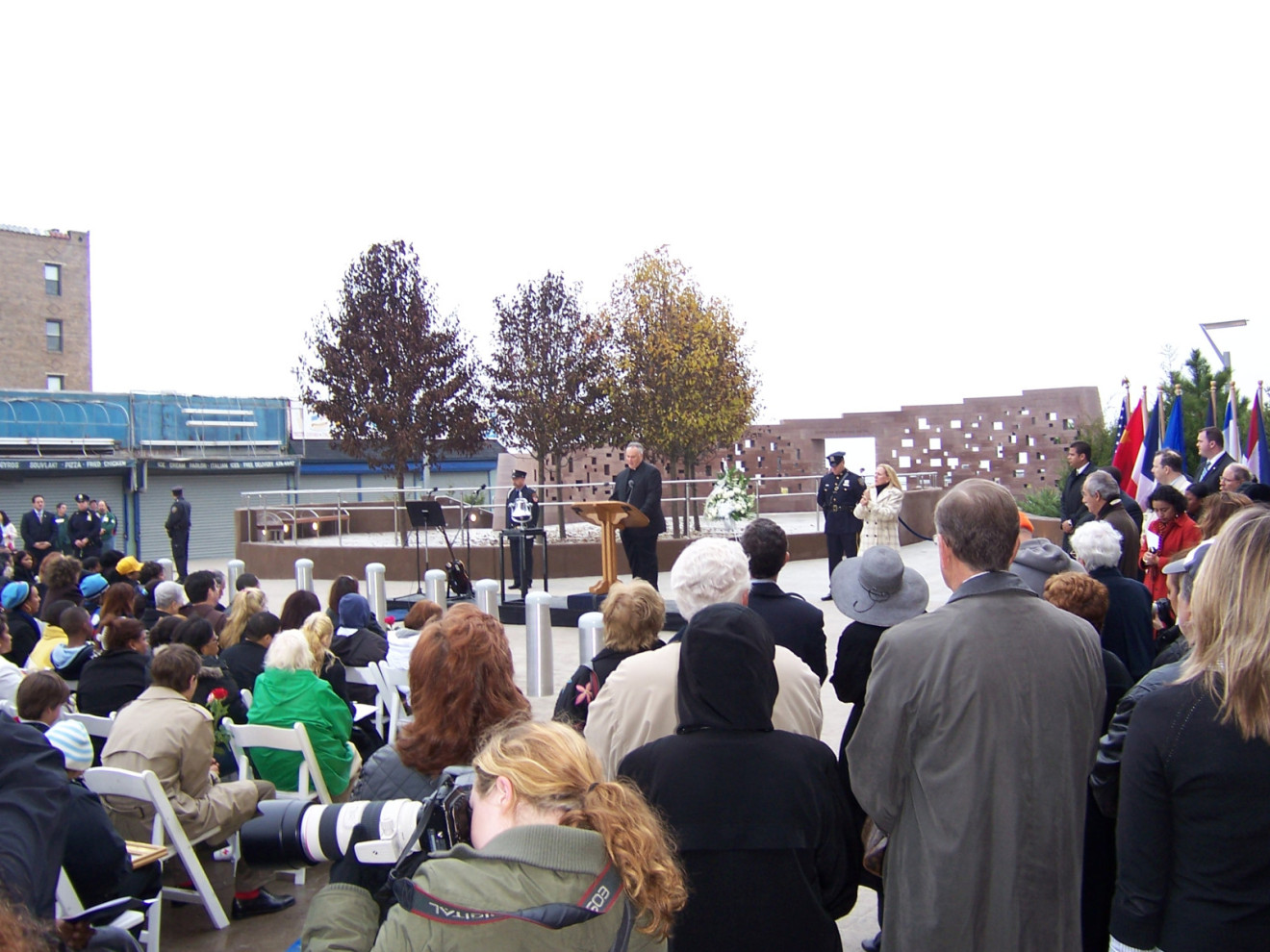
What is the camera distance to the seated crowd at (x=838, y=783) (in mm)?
Result: 1720

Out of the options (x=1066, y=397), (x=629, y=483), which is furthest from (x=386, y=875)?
(x=1066, y=397)

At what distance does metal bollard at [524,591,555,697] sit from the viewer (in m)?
8.51

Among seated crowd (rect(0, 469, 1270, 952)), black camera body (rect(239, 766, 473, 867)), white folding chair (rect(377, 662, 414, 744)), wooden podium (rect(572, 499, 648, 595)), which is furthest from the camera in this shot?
wooden podium (rect(572, 499, 648, 595))

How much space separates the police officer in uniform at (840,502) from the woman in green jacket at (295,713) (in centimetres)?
891

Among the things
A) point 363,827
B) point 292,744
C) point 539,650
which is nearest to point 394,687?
point 292,744

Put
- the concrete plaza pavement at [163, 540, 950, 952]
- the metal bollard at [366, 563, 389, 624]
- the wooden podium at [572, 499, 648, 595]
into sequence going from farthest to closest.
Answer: the metal bollard at [366, 563, 389, 624]
the wooden podium at [572, 499, 648, 595]
the concrete plaza pavement at [163, 540, 950, 952]

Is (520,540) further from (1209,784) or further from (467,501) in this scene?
(467,501)

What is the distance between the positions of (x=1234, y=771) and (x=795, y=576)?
14287mm

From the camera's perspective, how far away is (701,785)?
2352 millimetres

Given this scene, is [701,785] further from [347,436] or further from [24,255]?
[24,255]

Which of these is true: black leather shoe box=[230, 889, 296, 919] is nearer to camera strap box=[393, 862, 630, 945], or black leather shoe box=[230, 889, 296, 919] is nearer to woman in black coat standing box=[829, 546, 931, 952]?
woman in black coat standing box=[829, 546, 931, 952]

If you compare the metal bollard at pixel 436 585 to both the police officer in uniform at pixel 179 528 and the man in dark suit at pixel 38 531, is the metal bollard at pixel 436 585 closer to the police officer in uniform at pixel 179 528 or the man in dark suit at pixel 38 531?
the man in dark suit at pixel 38 531

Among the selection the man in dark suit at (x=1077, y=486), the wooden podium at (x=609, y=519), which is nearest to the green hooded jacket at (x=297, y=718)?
the wooden podium at (x=609, y=519)

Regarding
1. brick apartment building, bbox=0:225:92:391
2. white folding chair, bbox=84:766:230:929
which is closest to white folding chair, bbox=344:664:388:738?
white folding chair, bbox=84:766:230:929
